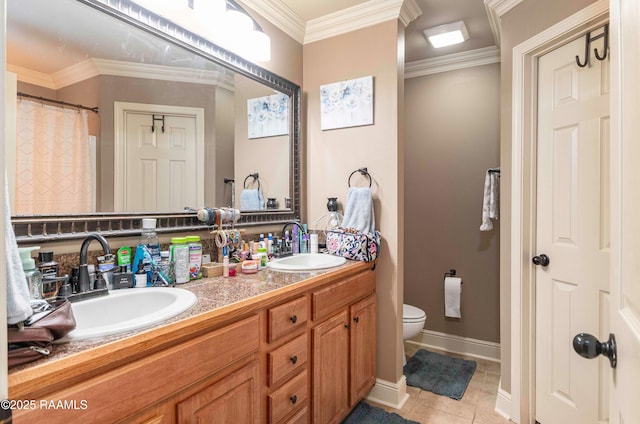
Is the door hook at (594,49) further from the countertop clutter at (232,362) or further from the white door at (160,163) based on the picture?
the white door at (160,163)

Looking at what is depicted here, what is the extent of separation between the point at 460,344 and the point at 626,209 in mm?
2600

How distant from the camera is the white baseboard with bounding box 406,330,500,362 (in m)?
2.76

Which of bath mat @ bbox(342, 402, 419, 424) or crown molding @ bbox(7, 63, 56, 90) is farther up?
crown molding @ bbox(7, 63, 56, 90)

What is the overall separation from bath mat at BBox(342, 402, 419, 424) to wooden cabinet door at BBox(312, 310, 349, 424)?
7.6 inches

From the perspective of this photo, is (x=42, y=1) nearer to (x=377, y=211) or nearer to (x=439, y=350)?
(x=377, y=211)

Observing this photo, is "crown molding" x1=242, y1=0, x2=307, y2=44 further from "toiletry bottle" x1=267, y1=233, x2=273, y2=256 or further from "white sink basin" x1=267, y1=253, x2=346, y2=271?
"white sink basin" x1=267, y1=253, x2=346, y2=271

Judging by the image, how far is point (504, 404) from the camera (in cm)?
198

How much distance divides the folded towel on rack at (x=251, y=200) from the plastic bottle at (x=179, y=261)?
591 mm

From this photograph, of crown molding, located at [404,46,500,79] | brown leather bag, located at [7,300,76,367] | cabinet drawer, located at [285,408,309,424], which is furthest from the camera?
crown molding, located at [404,46,500,79]

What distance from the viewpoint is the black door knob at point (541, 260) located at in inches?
70.2

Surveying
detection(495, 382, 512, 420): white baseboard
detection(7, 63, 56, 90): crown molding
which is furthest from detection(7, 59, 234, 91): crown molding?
detection(495, 382, 512, 420): white baseboard

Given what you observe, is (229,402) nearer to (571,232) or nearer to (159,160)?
(159,160)

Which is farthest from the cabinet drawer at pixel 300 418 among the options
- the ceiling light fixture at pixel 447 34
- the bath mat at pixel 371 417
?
the ceiling light fixture at pixel 447 34

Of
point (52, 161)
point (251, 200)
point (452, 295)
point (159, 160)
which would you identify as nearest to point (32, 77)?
point (52, 161)
